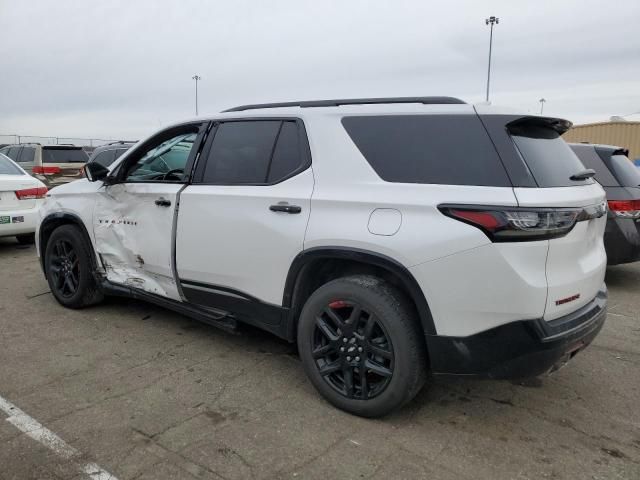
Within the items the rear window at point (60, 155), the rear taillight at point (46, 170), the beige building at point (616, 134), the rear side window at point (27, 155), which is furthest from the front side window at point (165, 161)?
the beige building at point (616, 134)

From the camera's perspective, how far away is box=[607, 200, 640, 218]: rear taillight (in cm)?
556

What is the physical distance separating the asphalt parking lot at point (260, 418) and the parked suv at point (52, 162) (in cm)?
1167

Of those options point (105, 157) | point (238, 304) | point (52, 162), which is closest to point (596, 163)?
point (238, 304)

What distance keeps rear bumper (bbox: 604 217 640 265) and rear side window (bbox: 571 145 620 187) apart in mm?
431

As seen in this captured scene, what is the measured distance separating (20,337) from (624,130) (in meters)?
25.3

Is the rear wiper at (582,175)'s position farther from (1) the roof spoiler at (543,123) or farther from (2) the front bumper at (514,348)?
(2) the front bumper at (514,348)

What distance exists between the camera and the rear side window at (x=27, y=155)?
15.0 metres

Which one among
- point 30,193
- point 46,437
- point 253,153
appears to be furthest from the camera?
point 30,193

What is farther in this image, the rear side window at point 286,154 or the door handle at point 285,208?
the rear side window at point 286,154

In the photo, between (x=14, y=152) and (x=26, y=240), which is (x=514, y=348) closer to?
(x=26, y=240)

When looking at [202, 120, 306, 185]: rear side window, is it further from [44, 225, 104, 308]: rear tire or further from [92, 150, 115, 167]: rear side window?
[92, 150, 115, 167]: rear side window

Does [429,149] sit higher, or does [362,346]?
[429,149]

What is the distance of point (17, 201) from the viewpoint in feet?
24.7

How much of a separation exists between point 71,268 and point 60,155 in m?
11.7
